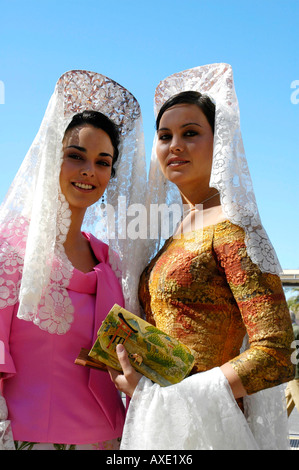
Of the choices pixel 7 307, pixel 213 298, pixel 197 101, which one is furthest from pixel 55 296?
pixel 197 101

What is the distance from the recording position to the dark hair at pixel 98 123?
289 centimetres

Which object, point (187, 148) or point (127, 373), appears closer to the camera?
point (127, 373)

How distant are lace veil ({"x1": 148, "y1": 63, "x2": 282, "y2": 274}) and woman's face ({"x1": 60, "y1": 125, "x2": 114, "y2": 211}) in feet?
1.07

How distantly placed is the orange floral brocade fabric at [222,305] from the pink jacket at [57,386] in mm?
348

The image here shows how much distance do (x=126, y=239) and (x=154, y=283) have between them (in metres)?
0.47

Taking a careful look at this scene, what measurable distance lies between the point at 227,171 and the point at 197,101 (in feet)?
1.68

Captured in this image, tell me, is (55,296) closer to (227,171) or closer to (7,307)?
(7,307)

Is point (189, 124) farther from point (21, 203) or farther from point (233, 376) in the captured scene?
point (233, 376)

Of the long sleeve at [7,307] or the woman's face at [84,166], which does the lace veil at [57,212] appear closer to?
the long sleeve at [7,307]

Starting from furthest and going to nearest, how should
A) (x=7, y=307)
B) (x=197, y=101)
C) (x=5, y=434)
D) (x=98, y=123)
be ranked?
(x=98, y=123), (x=197, y=101), (x=7, y=307), (x=5, y=434)

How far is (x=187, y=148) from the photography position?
2.67 metres

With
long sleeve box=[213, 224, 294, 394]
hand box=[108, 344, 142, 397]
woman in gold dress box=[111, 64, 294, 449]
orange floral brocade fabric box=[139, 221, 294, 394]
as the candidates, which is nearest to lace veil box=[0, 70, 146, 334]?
woman in gold dress box=[111, 64, 294, 449]

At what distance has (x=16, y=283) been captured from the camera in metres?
2.53

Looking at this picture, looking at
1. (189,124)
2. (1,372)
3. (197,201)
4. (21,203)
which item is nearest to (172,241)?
(197,201)
